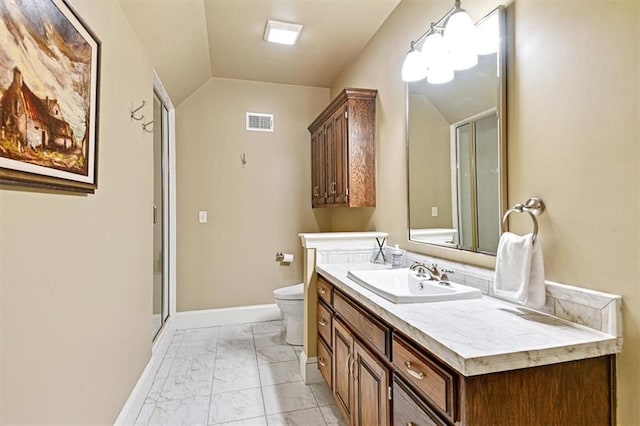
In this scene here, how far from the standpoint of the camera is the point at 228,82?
3.59 m

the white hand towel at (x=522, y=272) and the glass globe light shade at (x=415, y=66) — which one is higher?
the glass globe light shade at (x=415, y=66)

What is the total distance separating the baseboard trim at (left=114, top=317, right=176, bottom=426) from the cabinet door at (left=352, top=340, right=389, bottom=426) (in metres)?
1.23

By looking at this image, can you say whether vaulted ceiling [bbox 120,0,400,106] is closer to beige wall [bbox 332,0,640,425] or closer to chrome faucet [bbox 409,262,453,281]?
beige wall [bbox 332,0,640,425]

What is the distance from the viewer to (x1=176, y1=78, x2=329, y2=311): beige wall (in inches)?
137

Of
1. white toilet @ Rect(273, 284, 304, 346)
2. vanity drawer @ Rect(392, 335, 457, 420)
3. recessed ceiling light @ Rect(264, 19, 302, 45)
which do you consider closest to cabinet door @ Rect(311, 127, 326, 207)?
recessed ceiling light @ Rect(264, 19, 302, 45)

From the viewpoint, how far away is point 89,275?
1381 millimetres

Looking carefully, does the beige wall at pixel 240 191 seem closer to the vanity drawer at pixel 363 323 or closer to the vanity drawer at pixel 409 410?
the vanity drawer at pixel 363 323

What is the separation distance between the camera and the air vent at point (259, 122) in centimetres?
366

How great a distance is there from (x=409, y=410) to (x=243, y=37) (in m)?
2.89

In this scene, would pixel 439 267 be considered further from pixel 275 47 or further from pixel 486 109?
pixel 275 47

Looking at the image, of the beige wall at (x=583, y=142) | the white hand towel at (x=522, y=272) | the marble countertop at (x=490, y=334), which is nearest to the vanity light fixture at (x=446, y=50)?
the beige wall at (x=583, y=142)

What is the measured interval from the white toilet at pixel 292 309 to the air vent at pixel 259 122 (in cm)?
185

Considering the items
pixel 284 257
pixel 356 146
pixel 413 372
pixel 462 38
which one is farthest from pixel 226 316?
pixel 462 38

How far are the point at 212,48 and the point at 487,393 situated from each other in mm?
3191
